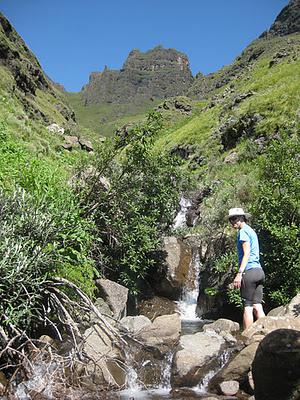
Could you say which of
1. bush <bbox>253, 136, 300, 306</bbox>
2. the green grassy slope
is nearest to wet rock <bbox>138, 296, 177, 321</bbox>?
the green grassy slope

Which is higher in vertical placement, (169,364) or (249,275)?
(249,275)

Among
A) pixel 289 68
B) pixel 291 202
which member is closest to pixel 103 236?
pixel 291 202

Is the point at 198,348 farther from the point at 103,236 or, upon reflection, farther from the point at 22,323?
the point at 103,236

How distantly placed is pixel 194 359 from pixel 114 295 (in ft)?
13.9

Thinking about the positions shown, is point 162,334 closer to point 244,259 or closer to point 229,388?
point 229,388

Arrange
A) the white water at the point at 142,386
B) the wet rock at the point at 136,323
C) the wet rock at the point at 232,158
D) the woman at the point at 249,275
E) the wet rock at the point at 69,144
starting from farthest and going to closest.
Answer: the wet rock at the point at 69,144 < the wet rock at the point at 232,158 < the wet rock at the point at 136,323 < the woman at the point at 249,275 < the white water at the point at 142,386

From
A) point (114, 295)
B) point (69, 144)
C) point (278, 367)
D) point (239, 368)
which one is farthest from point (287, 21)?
point (278, 367)

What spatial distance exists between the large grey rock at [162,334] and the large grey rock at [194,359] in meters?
0.58

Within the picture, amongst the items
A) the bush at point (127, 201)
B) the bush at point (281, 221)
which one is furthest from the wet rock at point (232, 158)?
the bush at point (281, 221)

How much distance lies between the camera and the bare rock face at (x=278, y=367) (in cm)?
616

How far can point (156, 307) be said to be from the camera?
16750 millimetres

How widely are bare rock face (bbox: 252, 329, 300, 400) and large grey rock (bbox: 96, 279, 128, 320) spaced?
663 centimetres

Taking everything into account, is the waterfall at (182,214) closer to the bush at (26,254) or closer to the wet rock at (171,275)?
the wet rock at (171,275)

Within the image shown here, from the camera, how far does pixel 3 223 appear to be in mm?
8797
